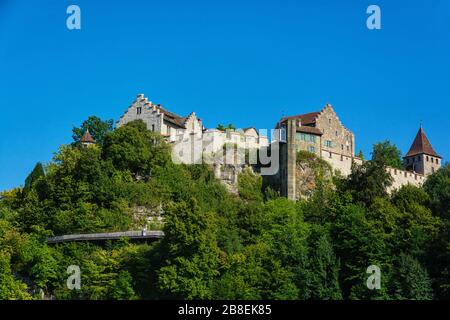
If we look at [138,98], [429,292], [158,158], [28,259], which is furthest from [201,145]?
[429,292]

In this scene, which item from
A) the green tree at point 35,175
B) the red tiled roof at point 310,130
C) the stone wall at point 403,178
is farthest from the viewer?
the stone wall at point 403,178

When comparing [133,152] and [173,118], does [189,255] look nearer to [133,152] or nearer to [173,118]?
[133,152]

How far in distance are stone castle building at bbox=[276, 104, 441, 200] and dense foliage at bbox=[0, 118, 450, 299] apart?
2183 millimetres

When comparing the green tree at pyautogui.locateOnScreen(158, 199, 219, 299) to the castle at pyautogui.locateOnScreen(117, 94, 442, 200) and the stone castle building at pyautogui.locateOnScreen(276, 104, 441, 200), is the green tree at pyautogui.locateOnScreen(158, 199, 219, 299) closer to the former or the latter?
the castle at pyautogui.locateOnScreen(117, 94, 442, 200)

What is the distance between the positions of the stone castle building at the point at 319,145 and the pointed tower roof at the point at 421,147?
340 cm

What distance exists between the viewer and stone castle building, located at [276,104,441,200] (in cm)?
6981

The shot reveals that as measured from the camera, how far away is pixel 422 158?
87.1m

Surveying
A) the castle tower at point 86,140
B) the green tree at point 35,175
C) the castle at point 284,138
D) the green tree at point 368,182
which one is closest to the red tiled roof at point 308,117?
the castle at point 284,138

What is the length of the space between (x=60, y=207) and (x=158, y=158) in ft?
27.8

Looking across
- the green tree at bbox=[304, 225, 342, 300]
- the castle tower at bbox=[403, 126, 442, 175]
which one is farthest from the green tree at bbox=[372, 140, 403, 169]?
the green tree at bbox=[304, 225, 342, 300]

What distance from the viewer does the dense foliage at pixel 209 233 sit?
54.6 meters

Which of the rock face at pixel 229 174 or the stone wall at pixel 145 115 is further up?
the stone wall at pixel 145 115

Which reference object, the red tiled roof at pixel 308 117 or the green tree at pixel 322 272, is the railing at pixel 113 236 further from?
the red tiled roof at pixel 308 117

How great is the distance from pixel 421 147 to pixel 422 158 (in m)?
1.42
